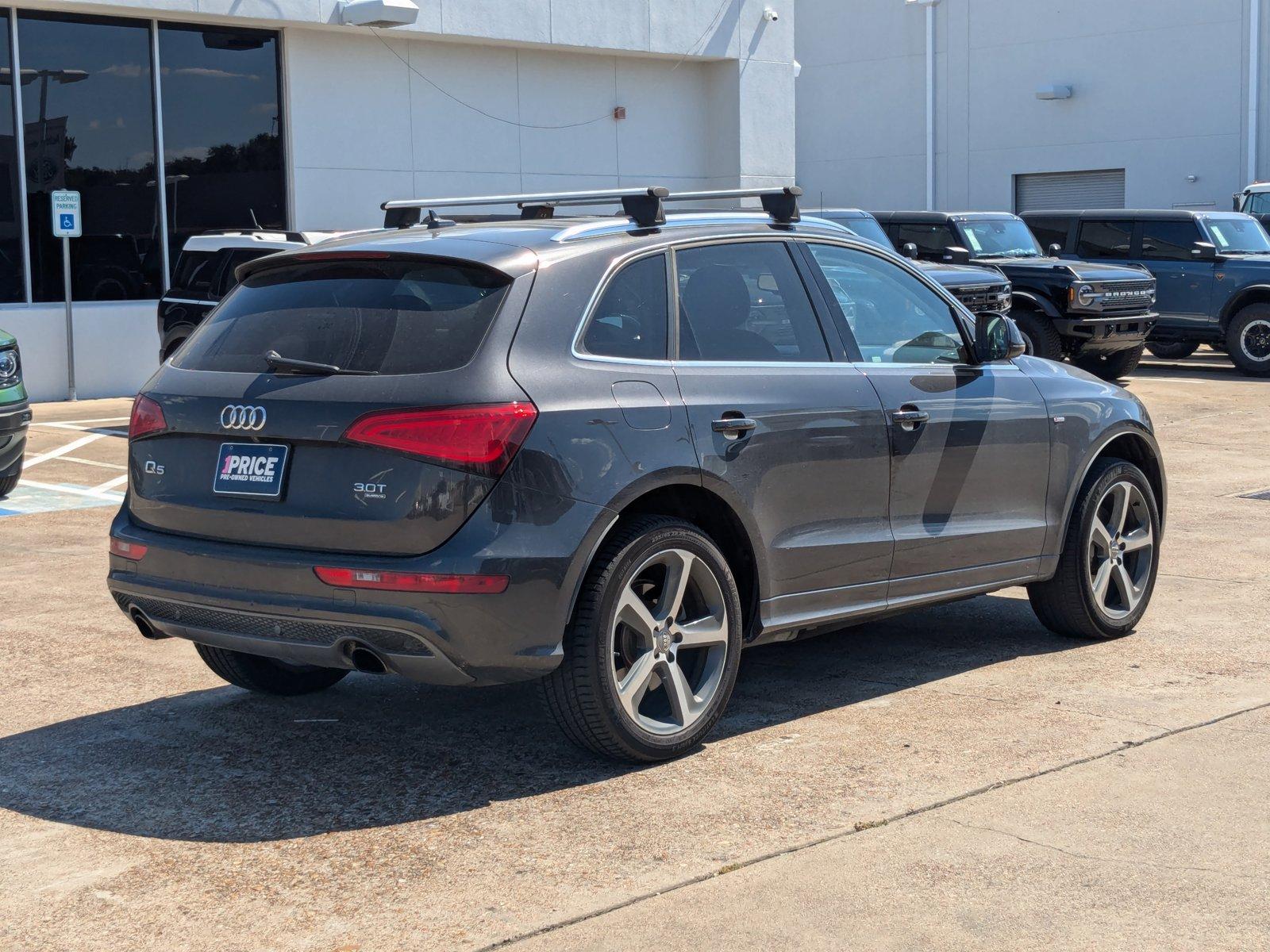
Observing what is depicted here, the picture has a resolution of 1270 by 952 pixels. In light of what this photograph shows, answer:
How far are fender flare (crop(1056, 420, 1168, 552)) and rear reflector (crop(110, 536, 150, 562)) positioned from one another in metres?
3.59

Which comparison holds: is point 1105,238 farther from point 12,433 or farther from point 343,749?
point 343,749

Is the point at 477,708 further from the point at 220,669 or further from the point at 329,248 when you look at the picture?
the point at 329,248

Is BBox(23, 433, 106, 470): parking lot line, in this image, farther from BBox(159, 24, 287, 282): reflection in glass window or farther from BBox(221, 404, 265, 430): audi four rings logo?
BBox(221, 404, 265, 430): audi four rings logo

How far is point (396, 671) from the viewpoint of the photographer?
4.69m

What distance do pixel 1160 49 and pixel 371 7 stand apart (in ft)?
73.8

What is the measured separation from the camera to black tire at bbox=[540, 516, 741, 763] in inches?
190

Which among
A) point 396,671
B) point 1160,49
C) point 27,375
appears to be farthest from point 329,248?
point 1160,49

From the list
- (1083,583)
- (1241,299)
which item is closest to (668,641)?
(1083,583)

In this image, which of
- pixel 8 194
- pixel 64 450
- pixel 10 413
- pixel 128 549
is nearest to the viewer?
pixel 128 549

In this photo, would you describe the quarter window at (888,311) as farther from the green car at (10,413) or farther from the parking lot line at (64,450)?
the parking lot line at (64,450)

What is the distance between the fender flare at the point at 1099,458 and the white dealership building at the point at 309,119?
13.8 meters

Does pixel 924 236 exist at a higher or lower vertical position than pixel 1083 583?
higher

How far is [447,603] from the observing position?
15.0 feet

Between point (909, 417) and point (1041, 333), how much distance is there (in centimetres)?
1331
